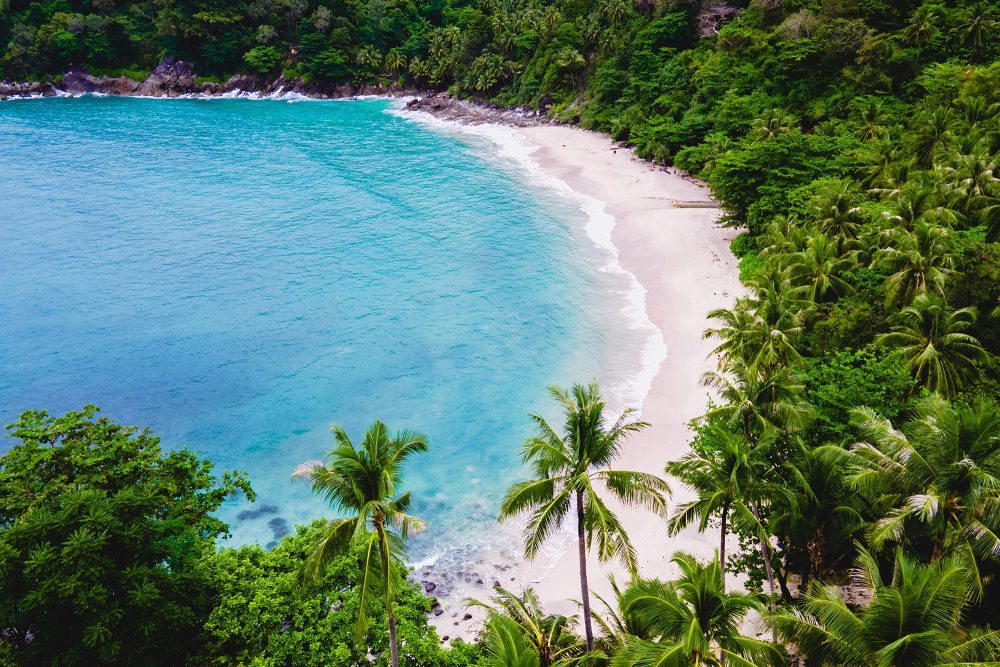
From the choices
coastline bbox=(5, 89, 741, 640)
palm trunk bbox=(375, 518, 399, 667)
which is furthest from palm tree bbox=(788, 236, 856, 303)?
palm trunk bbox=(375, 518, 399, 667)

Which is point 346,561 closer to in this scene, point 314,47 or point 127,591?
point 127,591

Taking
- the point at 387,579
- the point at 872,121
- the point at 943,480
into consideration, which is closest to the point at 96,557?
the point at 387,579

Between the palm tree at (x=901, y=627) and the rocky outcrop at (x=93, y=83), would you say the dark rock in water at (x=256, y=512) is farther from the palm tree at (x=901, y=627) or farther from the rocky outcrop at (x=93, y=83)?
the rocky outcrop at (x=93, y=83)

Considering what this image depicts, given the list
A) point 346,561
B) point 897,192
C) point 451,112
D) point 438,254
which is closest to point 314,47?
point 451,112

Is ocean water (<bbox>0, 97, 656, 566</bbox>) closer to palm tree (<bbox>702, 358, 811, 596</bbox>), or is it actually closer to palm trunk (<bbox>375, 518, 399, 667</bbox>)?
palm trunk (<bbox>375, 518, 399, 667</bbox>)

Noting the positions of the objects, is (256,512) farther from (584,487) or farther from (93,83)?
(93,83)

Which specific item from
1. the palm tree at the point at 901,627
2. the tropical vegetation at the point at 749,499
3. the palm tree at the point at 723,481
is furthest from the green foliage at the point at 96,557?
the palm tree at the point at 901,627
